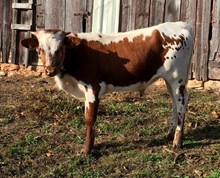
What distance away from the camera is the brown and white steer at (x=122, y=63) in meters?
6.13

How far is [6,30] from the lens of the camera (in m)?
11.6

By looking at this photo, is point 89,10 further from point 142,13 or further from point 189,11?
point 189,11

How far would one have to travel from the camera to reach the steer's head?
577cm

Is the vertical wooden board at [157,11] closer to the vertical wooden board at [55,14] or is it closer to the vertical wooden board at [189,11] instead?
the vertical wooden board at [189,11]

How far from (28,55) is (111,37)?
5.33 metres

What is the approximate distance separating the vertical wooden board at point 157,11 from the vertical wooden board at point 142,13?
0.31ft

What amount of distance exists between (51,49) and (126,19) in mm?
5055

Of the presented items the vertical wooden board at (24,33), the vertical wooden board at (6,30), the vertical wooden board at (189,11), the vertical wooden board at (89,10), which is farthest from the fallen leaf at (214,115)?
the vertical wooden board at (6,30)

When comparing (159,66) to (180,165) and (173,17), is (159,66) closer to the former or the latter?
(180,165)

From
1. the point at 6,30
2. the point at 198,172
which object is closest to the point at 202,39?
the point at 6,30

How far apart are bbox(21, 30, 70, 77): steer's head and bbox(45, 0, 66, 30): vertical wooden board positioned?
5.18 metres

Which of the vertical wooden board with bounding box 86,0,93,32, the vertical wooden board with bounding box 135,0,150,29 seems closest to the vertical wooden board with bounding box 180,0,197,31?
the vertical wooden board with bounding box 135,0,150,29

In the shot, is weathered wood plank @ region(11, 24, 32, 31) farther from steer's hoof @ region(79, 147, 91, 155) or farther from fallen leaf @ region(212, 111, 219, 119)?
steer's hoof @ region(79, 147, 91, 155)

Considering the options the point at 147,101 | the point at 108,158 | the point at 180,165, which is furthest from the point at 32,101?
the point at 180,165
